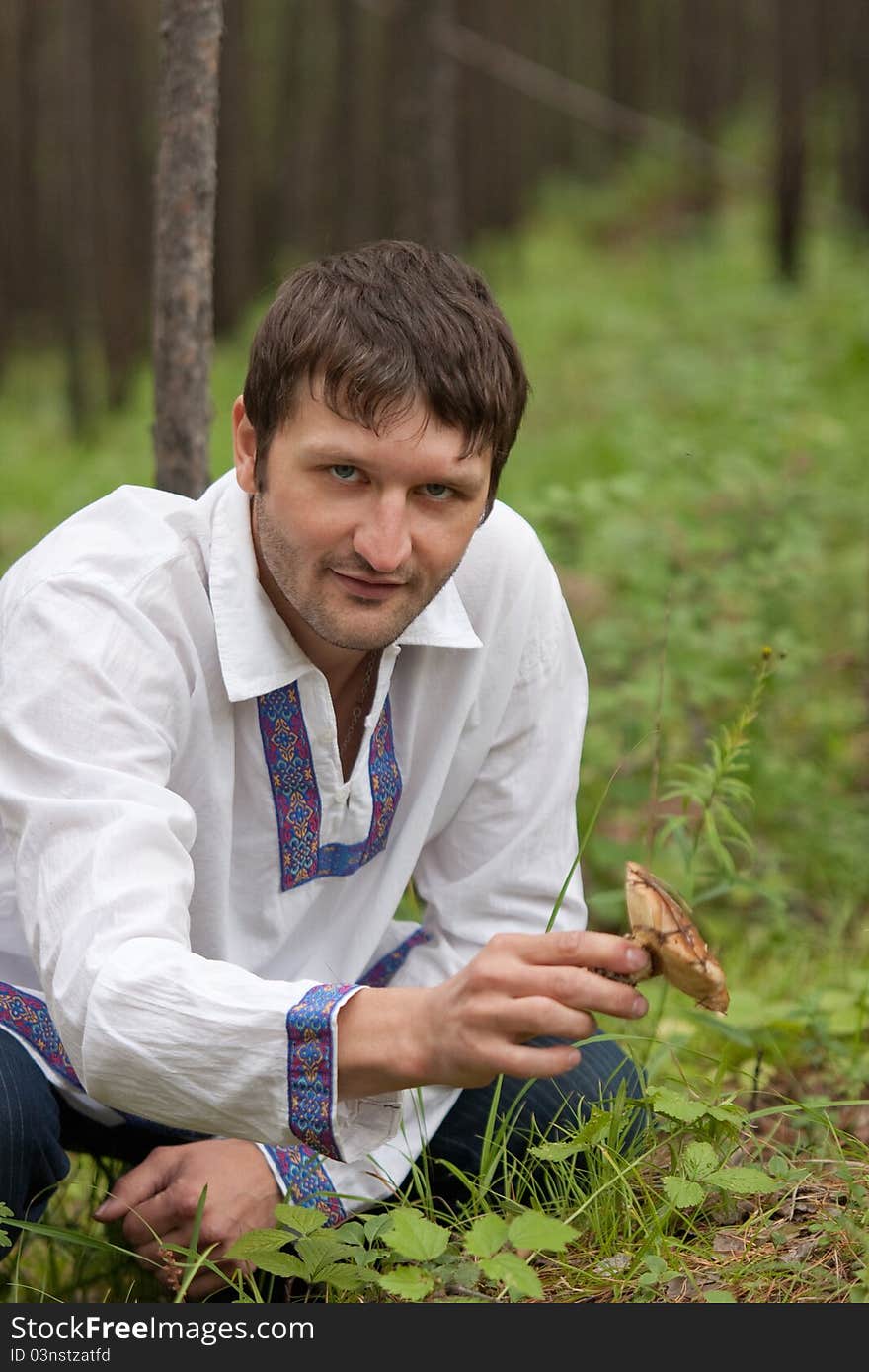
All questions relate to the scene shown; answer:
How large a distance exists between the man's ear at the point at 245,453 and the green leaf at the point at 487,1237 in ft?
3.27

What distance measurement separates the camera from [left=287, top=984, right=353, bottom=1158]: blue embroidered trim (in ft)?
5.06

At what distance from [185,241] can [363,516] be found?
1.46m

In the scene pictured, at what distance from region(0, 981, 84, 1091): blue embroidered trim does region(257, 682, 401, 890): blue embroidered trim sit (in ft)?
1.32

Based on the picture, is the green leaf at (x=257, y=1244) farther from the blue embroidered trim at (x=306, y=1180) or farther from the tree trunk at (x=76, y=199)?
the tree trunk at (x=76, y=199)

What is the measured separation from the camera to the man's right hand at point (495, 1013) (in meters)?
1.44

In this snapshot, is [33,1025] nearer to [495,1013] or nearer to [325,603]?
[325,603]

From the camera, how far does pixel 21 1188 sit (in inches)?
79.9

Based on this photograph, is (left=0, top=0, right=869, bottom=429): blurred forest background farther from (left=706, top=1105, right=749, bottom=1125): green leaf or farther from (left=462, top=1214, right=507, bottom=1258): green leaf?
(left=462, top=1214, right=507, bottom=1258): green leaf

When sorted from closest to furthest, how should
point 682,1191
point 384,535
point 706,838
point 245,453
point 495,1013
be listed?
point 495,1013
point 384,535
point 682,1191
point 245,453
point 706,838

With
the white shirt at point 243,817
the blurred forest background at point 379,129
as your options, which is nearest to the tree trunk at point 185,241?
the white shirt at point 243,817

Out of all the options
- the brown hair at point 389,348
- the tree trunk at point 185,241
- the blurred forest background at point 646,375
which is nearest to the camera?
the brown hair at point 389,348

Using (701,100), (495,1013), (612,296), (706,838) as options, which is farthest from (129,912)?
(701,100)

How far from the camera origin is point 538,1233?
1.68 m

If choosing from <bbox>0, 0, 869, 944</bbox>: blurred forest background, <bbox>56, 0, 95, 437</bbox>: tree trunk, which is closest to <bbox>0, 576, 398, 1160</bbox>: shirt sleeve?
<bbox>0, 0, 869, 944</bbox>: blurred forest background
